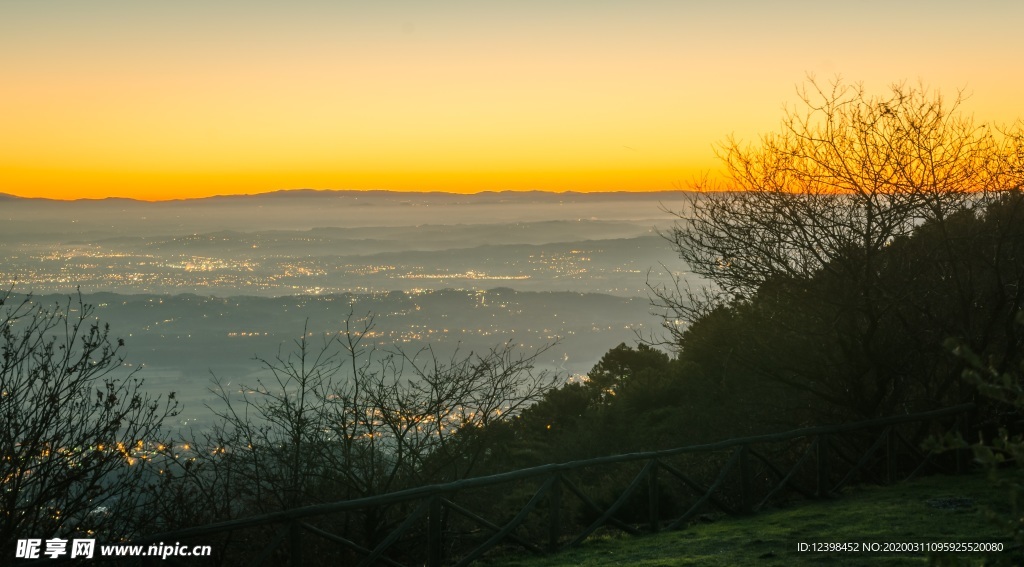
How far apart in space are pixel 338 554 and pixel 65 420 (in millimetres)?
4224

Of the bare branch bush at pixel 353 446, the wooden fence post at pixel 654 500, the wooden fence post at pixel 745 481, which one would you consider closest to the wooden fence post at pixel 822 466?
the wooden fence post at pixel 745 481

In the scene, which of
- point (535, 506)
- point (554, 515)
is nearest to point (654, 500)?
point (554, 515)

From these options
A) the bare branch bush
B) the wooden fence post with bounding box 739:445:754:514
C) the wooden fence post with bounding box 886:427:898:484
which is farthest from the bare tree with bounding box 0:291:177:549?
the wooden fence post with bounding box 886:427:898:484

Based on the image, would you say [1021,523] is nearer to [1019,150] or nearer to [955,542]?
[955,542]

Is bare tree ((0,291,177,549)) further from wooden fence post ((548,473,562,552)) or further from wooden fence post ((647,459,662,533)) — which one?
wooden fence post ((647,459,662,533))

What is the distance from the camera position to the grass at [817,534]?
8.96 meters

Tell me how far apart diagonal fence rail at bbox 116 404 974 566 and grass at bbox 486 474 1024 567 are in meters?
0.41

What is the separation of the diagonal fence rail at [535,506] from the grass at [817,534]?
41cm

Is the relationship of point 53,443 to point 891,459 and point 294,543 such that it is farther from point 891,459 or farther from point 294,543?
point 891,459

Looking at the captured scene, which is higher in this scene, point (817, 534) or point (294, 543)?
point (294, 543)

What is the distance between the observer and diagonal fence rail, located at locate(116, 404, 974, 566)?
9.29m

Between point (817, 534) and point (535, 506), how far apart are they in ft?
13.4

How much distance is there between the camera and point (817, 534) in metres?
9.96

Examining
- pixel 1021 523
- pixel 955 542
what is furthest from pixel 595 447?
pixel 1021 523
